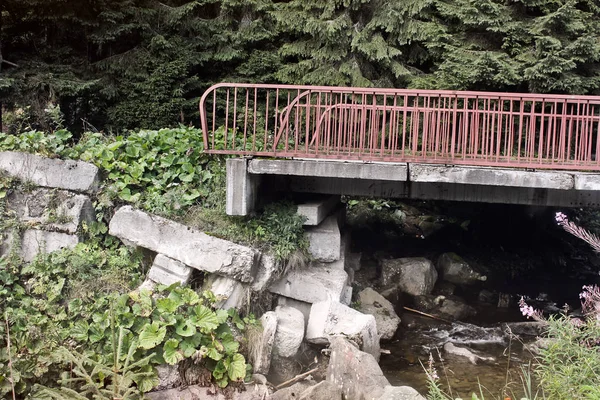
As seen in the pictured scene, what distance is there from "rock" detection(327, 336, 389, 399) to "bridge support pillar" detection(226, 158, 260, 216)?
2249mm

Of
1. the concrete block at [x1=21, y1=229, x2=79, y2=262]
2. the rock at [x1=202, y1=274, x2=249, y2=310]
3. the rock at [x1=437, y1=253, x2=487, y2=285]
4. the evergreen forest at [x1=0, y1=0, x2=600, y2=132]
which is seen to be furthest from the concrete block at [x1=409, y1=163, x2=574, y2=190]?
the concrete block at [x1=21, y1=229, x2=79, y2=262]

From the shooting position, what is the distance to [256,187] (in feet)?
25.1

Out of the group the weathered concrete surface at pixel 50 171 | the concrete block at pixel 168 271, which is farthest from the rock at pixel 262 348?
the weathered concrete surface at pixel 50 171

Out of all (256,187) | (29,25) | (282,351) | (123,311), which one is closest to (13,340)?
(123,311)

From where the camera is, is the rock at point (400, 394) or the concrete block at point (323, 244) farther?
the concrete block at point (323, 244)

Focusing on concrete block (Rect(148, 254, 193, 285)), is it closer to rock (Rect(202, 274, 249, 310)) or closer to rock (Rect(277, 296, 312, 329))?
rock (Rect(202, 274, 249, 310))

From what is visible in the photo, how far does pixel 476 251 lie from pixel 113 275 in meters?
8.09

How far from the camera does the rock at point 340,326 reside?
6855 millimetres

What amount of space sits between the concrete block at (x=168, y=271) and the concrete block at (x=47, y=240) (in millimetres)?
1192

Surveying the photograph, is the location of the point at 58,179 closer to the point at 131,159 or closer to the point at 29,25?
the point at 131,159

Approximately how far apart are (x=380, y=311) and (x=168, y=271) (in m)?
3.64

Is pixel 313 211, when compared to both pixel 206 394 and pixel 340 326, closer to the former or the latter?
pixel 340 326

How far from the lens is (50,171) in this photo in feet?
24.2

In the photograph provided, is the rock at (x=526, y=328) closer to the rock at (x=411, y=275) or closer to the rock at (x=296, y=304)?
the rock at (x=411, y=275)
